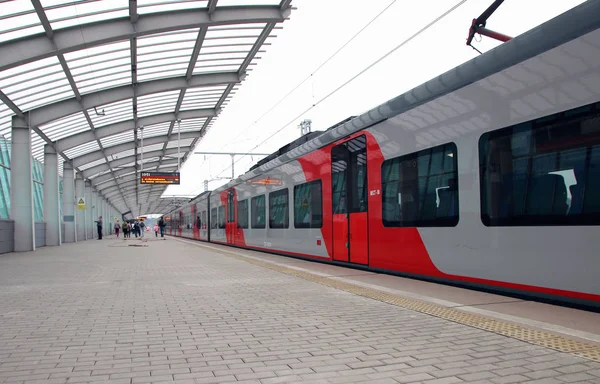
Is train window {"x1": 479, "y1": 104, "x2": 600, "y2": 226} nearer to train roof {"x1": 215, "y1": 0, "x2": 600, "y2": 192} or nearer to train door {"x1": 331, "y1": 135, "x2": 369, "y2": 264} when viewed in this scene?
train roof {"x1": 215, "y1": 0, "x2": 600, "y2": 192}

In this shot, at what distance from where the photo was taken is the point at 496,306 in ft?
18.1

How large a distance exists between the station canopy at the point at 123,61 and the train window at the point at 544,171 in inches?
407

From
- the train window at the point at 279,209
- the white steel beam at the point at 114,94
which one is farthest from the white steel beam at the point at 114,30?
the white steel beam at the point at 114,94

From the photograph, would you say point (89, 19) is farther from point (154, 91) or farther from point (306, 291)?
point (306, 291)

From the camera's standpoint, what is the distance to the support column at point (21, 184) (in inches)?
755

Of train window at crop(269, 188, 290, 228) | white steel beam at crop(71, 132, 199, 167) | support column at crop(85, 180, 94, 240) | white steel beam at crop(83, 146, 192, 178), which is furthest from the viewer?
support column at crop(85, 180, 94, 240)

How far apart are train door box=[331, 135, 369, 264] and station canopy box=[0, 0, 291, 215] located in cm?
673

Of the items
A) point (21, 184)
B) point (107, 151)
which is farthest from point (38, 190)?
point (21, 184)

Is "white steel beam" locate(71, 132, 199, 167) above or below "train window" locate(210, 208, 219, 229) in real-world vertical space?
above

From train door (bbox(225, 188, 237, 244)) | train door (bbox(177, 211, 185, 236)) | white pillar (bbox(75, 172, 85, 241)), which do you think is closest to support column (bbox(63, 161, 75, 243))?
white pillar (bbox(75, 172, 85, 241))

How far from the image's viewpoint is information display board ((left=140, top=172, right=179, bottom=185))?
27.8 metres

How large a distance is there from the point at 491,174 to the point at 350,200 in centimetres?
377

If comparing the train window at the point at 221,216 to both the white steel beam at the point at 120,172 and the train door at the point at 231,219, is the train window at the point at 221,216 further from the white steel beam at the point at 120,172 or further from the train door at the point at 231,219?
the white steel beam at the point at 120,172

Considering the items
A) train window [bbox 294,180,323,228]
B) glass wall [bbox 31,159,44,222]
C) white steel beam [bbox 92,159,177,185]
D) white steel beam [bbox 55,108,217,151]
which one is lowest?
train window [bbox 294,180,323,228]
